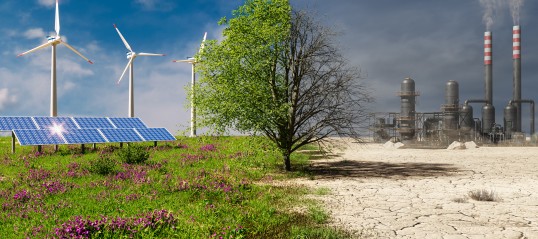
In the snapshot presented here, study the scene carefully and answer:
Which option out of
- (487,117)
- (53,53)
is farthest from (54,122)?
(487,117)

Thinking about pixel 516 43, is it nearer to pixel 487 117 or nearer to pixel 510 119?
pixel 510 119

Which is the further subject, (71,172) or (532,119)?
(532,119)

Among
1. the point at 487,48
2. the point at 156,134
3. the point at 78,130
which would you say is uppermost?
the point at 487,48

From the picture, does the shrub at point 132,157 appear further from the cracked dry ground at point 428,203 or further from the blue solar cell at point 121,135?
the cracked dry ground at point 428,203

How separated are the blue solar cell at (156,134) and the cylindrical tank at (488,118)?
173 ft

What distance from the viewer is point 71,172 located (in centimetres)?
1745

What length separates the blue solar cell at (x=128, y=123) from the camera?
35375 millimetres

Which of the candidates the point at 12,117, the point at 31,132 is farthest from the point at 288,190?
the point at 12,117

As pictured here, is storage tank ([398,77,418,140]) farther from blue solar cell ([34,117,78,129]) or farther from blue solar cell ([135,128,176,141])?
blue solar cell ([34,117,78,129])

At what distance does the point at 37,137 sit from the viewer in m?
27.3

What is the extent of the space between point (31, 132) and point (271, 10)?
2007 centimetres

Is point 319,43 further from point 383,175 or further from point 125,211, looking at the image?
point 125,211

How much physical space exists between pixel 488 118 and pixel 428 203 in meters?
60.3

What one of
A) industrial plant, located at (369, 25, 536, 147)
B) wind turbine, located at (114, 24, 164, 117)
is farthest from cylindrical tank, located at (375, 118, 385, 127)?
wind turbine, located at (114, 24, 164, 117)
